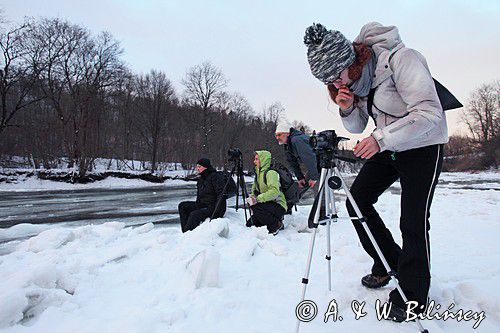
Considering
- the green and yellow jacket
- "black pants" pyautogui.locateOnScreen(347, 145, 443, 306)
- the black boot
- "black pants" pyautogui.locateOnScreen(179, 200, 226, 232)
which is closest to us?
"black pants" pyautogui.locateOnScreen(347, 145, 443, 306)

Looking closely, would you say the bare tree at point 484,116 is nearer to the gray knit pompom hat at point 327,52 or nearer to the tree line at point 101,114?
the tree line at point 101,114

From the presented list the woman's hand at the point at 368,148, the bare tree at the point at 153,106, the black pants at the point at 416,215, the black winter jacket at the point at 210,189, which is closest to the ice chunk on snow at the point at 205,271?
the black pants at the point at 416,215

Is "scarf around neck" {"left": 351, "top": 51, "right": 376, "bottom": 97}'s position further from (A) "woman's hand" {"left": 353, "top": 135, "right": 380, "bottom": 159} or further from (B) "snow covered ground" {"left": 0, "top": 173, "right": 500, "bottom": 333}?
(B) "snow covered ground" {"left": 0, "top": 173, "right": 500, "bottom": 333}

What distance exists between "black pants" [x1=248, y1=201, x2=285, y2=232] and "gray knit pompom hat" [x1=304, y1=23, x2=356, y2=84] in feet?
10.2

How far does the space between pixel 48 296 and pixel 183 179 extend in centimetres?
2804

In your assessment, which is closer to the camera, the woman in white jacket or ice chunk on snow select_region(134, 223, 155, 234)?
the woman in white jacket

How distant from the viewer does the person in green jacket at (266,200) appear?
16.5 feet

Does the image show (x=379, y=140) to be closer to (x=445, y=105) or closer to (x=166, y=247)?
(x=445, y=105)

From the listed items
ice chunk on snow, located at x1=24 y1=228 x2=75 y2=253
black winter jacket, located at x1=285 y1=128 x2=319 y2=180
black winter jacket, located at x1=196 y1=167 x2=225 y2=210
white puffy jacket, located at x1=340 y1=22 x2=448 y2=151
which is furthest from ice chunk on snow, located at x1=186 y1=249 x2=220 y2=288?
black winter jacket, located at x1=285 y1=128 x2=319 y2=180

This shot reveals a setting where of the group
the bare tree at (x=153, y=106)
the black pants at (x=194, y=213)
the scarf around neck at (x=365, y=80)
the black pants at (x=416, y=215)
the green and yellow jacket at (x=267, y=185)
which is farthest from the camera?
the bare tree at (x=153, y=106)

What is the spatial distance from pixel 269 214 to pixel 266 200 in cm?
23

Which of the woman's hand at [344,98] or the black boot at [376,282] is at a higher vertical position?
Answer: the woman's hand at [344,98]

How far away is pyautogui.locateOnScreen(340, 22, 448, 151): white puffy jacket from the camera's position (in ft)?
6.17

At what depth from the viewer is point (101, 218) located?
848cm
